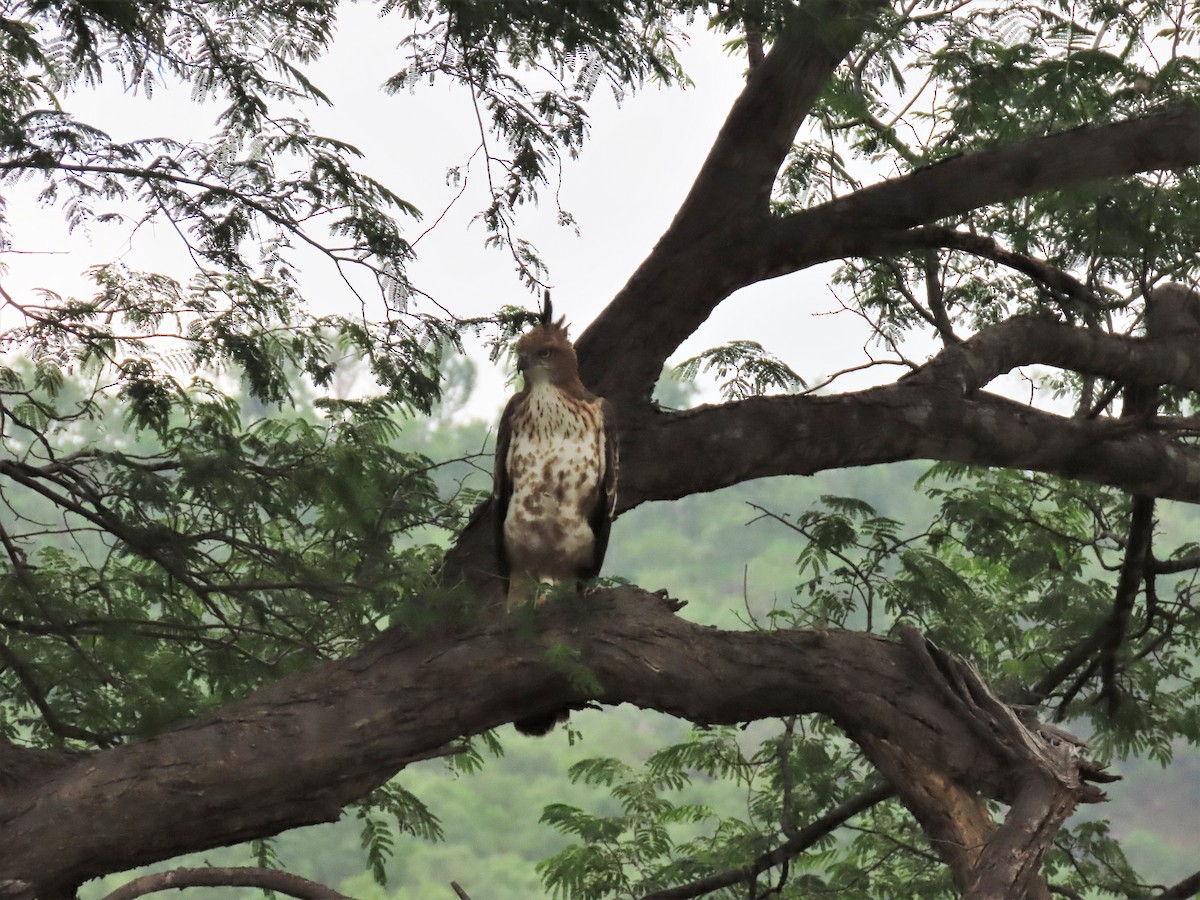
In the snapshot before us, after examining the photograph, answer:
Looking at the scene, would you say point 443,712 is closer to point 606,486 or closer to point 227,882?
point 227,882

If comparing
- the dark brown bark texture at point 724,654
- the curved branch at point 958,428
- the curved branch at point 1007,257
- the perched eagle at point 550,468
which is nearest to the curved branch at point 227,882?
the dark brown bark texture at point 724,654

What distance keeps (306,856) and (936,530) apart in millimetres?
15589

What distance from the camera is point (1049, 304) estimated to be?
4.68 m

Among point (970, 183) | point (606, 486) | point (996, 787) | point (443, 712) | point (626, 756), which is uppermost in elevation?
point (626, 756)

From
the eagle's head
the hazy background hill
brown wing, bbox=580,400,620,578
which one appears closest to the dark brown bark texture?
brown wing, bbox=580,400,620,578

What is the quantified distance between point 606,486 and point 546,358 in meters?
0.37

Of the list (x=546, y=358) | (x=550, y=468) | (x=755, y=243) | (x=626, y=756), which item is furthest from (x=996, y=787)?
(x=626, y=756)

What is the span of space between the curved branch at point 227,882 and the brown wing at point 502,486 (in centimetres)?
86

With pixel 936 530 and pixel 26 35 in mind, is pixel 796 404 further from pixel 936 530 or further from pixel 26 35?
pixel 26 35

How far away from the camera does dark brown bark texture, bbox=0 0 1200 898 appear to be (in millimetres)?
2676

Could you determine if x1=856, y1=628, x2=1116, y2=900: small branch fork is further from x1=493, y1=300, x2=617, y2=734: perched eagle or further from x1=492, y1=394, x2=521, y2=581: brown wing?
x1=492, y1=394, x2=521, y2=581: brown wing

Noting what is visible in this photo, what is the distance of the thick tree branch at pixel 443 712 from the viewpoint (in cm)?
265

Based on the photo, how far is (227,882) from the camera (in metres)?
3.07

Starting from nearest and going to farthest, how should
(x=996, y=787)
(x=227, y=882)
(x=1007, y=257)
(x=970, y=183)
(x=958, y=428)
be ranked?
(x=996, y=787)
(x=227, y=882)
(x=970, y=183)
(x=958, y=428)
(x=1007, y=257)
